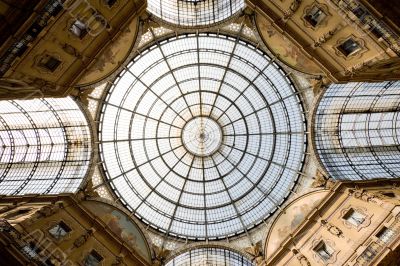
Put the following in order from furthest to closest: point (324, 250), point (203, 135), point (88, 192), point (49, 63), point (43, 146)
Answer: point (203, 135) < point (43, 146) < point (88, 192) < point (324, 250) < point (49, 63)

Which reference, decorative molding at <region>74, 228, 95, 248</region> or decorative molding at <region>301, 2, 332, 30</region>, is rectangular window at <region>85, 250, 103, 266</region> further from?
decorative molding at <region>301, 2, 332, 30</region>

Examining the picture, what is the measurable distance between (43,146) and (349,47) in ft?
67.6

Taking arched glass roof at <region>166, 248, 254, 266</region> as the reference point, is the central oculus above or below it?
above

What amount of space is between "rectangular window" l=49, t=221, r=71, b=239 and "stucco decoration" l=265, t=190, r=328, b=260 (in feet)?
42.6

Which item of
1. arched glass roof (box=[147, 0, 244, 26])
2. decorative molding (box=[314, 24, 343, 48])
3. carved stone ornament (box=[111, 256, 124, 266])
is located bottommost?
carved stone ornament (box=[111, 256, 124, 266])

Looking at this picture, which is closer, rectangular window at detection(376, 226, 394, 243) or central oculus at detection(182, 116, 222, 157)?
rectangular window at detection(376, 226, 394, 243)

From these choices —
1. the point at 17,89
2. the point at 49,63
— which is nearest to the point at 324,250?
the point at 49,63

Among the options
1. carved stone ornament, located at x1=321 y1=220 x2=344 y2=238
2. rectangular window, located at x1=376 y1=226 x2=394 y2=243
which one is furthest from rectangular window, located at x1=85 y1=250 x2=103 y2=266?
rectangular window, located at x1=376 y1=226 x2=394 y2=243

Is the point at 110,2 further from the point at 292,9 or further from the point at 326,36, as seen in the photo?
the point at 326,36

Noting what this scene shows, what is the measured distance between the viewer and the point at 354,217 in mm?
20297

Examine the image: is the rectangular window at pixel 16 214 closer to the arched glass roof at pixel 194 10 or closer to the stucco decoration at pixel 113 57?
the stucco decoration at pixel 113 57

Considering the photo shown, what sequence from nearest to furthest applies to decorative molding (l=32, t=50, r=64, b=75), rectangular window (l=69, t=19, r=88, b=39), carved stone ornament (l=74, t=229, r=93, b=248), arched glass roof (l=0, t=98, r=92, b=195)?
1. decorative molding (l=32, t=50, r=64, b=75)
2. rectangular window (l=69, t=19, r=88, b=39)
3. carved stone ornament (l=74, t=229, r=93, b=248)
4. arched glass roof (l=0, t=98, r=92, b=195)

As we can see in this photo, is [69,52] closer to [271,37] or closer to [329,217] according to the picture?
[271,37]

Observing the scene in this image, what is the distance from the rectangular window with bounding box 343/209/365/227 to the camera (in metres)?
19.7
